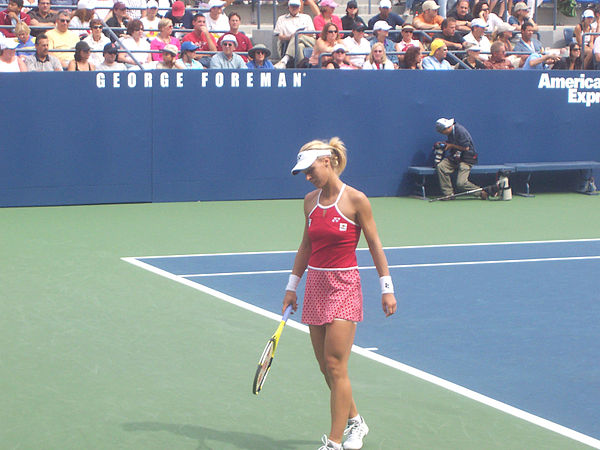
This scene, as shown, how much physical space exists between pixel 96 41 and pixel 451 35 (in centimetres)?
730

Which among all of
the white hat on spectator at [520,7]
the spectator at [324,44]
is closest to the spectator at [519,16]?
the white hat on spectator at [520,7]

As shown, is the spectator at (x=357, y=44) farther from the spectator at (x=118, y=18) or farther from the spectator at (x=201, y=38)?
the spectator at (x=118, y=18)

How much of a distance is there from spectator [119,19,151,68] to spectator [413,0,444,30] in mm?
6083

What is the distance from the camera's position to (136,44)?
16562mm

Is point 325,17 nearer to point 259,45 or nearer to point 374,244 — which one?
point 259,45

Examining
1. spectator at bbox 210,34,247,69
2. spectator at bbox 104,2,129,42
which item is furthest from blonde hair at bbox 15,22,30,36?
spectator at bbox 210,34,247,69

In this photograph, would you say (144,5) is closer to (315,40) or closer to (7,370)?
(315,40)

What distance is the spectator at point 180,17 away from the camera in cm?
1830

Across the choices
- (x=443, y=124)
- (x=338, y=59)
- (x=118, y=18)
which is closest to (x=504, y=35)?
(x=443, y=124)

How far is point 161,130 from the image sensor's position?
16.0 m

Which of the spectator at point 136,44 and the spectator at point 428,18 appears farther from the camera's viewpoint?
the spectator at point 428,18

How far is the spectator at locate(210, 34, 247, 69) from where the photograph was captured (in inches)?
642

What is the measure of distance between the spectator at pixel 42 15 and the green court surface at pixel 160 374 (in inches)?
213

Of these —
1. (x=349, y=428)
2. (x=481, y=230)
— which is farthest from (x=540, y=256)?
(x=349, y=428)
